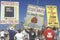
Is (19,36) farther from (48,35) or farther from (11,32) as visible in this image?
(48,35)

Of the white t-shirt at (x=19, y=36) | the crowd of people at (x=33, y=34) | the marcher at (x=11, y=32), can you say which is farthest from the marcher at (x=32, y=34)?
the marcher at (x=11, y=32)

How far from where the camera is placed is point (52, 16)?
15.0ft

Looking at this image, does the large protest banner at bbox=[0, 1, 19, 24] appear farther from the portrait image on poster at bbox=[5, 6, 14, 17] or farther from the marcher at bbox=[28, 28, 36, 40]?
the marcher at bbox=[28, 28, 36, 40]

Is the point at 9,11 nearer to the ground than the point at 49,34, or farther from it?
farther from it

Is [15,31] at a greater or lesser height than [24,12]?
lesser

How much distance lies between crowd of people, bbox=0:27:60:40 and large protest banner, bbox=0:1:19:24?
15 cm

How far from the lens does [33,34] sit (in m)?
4.52

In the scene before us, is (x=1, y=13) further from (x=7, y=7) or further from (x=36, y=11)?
(x=36, y=11)

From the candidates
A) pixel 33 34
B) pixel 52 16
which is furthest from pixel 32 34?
pixel 52 16

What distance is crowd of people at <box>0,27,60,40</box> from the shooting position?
448 centimetres

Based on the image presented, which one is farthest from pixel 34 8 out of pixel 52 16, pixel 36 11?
pixel 52 16

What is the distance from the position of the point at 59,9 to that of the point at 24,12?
1.99ft

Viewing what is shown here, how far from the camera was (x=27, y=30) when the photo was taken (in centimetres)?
452

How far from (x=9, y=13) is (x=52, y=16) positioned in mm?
741
